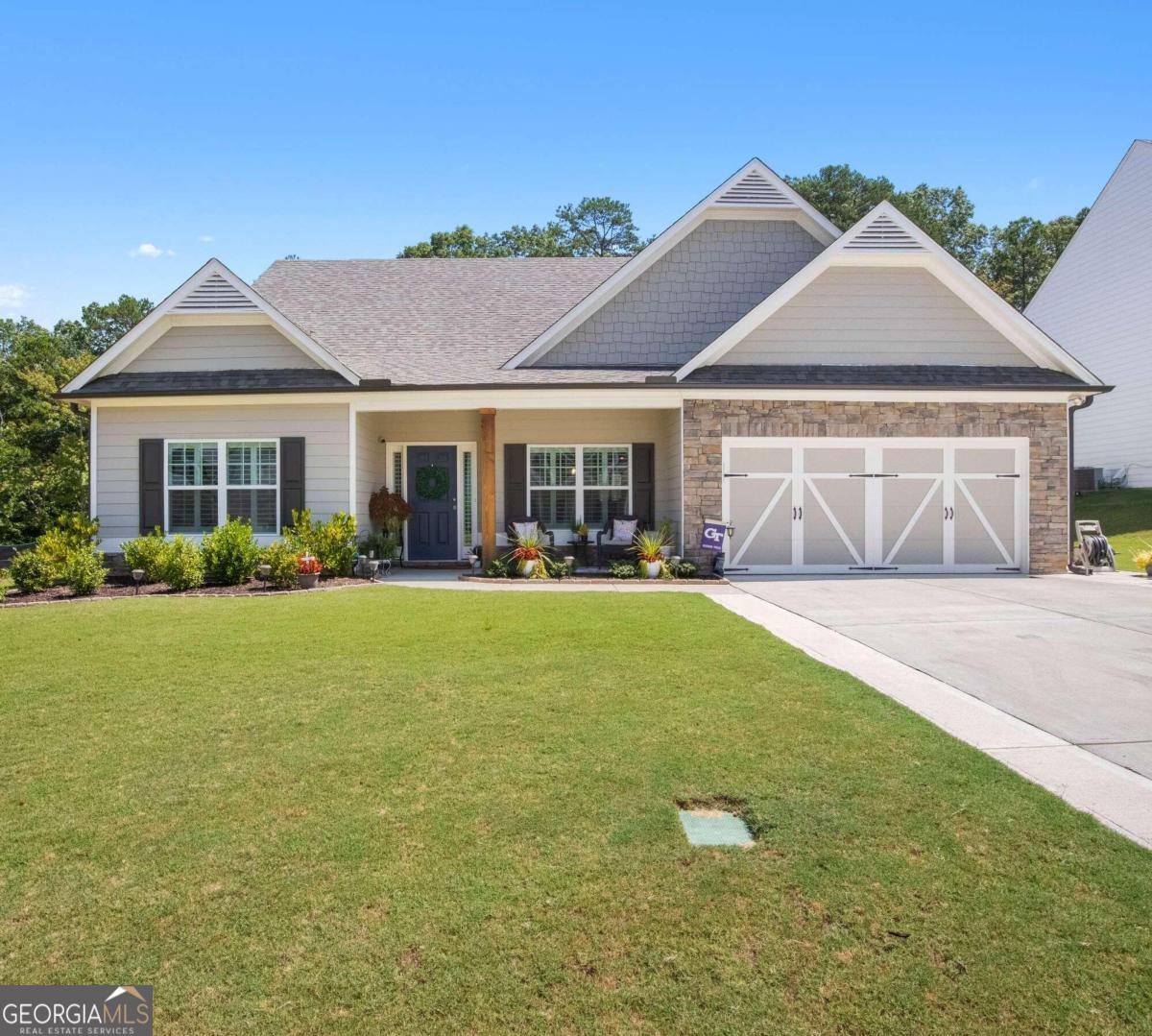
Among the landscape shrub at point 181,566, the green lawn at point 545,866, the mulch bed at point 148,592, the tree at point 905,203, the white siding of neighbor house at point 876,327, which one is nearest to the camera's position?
the green lawn at point 545,866

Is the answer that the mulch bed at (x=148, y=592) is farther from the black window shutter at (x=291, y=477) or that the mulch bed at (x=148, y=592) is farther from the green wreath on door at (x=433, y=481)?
the green wreath on door at (x=433, y=481)

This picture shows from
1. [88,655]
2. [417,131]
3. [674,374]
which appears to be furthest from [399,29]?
[88,655]

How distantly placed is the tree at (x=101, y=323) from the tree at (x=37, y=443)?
1576cm

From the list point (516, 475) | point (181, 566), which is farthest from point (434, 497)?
point (181, 566)

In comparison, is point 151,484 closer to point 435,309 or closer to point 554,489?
point 435,309

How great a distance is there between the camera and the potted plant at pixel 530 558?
41.4 feet

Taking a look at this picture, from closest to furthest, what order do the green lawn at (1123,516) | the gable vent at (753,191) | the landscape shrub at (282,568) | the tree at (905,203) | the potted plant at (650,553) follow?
the landscape shrub at (282,568) → the potted plant at (650,553) → the gable vent at (753,191) → the green lawn at (1123,516) → the tree at (905,203)

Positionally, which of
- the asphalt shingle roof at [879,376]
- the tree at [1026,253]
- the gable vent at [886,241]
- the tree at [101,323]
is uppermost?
the tree at [1026,253]

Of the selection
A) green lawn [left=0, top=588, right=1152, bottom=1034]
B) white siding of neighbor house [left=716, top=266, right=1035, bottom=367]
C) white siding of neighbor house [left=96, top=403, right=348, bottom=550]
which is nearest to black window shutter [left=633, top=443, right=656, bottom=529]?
white siding of neighbor house [left=716, top=266, right=1035, bottom=367]

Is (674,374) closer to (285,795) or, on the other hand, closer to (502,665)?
(502,665)

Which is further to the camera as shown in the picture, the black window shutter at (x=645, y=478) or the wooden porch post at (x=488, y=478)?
the black window shutter at (x=645, y=478)

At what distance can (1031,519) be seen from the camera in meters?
13.3

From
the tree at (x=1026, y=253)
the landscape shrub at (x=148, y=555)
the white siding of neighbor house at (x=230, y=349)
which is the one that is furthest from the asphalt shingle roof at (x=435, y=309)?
the tree at (x=1026, y=253)

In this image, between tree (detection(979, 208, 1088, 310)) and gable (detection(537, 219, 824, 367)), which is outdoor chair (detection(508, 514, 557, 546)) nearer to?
gable (detection(537, 219, 824, 367))
